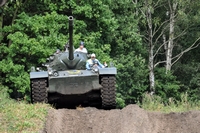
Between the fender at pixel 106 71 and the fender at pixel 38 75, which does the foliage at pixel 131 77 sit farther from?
the fender at pixel 38 75

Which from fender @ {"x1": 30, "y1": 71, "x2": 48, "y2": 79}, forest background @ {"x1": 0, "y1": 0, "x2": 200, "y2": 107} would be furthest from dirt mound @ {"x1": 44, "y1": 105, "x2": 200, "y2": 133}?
forest background @ {"x1": 0, "y1": 0, "x2": 200, "y2": 107}

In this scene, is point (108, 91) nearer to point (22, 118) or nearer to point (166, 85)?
point (22, 118)

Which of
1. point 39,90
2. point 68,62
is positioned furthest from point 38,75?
point 68,62

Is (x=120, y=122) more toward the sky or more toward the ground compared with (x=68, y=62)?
more toward the ground

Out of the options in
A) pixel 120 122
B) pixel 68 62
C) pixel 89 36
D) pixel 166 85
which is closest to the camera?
pixel 120 122

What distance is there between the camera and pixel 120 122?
420 inches

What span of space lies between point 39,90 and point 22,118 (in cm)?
352

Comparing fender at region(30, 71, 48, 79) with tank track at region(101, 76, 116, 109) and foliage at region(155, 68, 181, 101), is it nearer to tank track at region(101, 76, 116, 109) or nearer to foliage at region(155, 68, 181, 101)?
tank track at region(101, 76, 116, 109)

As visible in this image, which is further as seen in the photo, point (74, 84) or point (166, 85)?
point (166, 85)

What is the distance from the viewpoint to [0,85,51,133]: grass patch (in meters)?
9.62

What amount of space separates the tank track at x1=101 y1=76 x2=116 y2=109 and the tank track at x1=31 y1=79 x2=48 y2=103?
1.57 meters

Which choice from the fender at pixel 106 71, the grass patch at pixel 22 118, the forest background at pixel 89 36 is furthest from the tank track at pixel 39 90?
the forest background at pixel 89 36

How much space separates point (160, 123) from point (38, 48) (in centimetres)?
1247

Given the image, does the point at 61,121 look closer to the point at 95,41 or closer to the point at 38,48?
the point at 38,48
